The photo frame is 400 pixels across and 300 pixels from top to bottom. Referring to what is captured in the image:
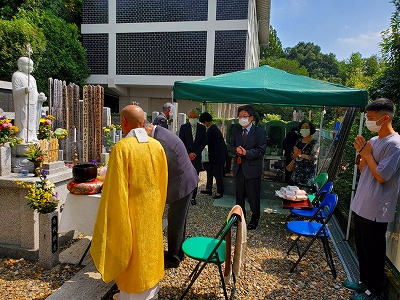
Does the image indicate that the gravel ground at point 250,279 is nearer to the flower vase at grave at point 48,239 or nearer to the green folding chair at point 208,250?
the flower vase at grave at point 48,239

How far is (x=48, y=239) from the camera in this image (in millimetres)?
3104

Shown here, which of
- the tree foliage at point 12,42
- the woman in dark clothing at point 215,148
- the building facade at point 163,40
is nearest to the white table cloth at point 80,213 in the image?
the woman in dark clothing at point 215,148

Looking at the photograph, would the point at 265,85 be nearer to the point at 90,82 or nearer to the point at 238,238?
the point at 238,238

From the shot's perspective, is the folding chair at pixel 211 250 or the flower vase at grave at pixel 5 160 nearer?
the folding chair at pixel 211 250

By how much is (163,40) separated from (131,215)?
18.4 metres

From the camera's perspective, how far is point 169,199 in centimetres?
307

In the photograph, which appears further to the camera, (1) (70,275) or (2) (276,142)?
(2) (276,142)

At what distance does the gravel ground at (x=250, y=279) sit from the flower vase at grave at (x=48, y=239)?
0.09m

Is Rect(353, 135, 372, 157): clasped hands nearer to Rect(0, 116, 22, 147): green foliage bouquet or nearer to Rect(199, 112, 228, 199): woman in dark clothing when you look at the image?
Rect(199, 112, 228, 199): woman in dark clothing

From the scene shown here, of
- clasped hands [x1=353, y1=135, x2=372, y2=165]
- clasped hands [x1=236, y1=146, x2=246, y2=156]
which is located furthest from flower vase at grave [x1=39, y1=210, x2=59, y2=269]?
clasped hands [x1=353, y1=135, x2=372, y2=165]

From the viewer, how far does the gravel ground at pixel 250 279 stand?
283cm

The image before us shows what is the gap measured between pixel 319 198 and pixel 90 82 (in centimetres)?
1937

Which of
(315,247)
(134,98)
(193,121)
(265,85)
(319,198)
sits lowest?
(315,247)

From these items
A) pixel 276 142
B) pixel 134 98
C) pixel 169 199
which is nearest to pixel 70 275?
pixel 169 199
